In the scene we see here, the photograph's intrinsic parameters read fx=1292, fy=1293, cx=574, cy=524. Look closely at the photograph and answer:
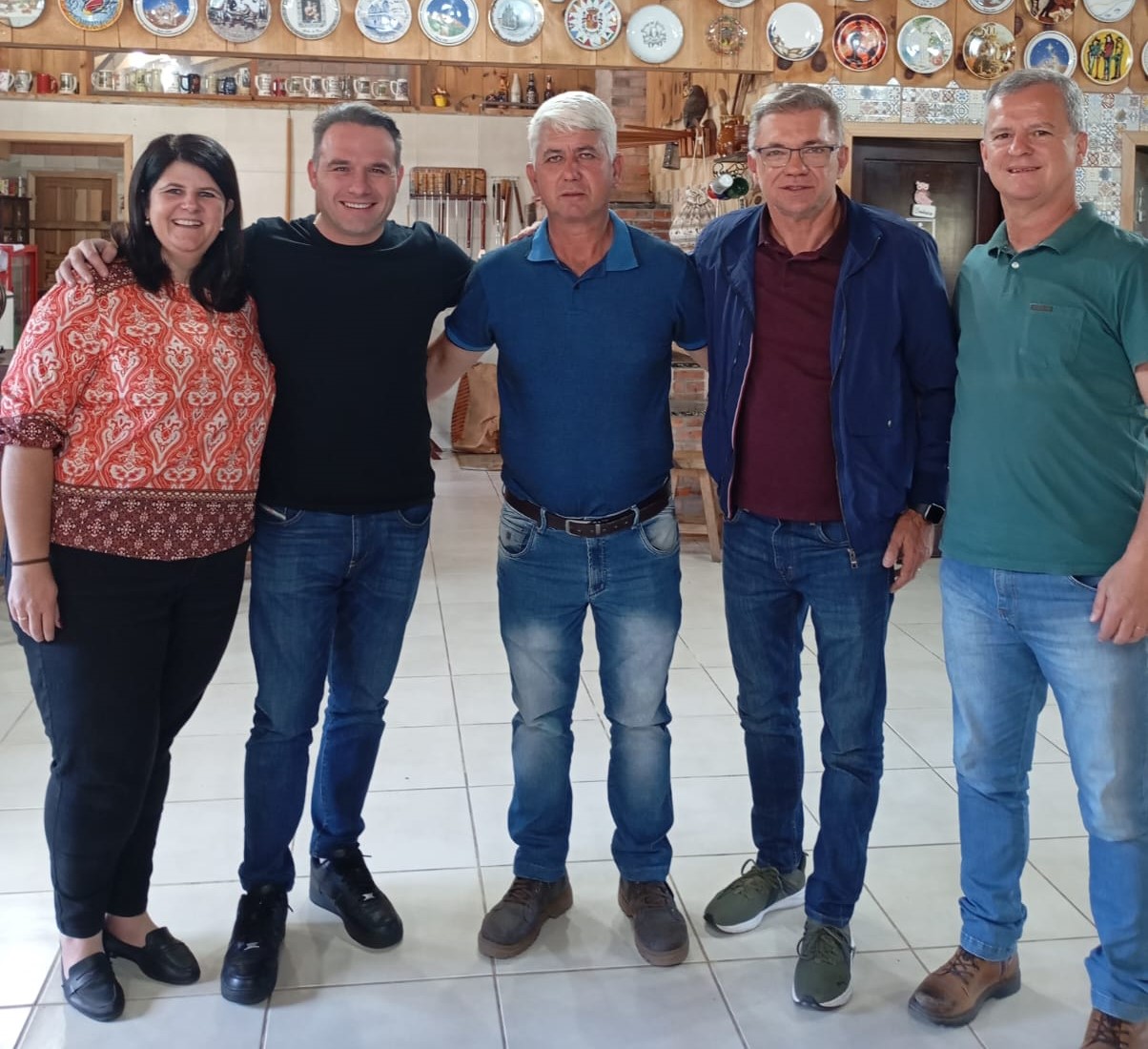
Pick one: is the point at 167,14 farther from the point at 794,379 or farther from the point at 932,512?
the point at 932,512

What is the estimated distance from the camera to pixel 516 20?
5.90 metres

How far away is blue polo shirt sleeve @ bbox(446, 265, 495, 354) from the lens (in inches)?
100

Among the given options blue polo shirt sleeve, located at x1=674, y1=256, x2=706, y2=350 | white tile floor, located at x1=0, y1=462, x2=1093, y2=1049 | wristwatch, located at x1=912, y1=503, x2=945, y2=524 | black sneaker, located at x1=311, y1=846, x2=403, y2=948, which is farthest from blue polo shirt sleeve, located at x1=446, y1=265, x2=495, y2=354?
white tile floor, located at x1=0, y1=462, x2=1093, y2=1049

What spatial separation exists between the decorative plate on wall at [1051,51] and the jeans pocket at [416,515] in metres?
4.81

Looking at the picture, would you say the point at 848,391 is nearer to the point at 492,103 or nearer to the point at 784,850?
the point at 784,850

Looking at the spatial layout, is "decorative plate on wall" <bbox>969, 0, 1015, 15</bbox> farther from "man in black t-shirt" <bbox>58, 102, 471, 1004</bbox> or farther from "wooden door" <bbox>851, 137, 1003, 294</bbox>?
"man in black t-shirt" <bbox>58, 102, 471, 1004</bbox>

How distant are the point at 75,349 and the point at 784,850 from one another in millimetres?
1775

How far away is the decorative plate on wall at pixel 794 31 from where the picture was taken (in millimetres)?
6055

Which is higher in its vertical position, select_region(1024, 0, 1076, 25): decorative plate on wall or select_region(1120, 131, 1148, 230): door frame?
select_region(1024, 0, 1076, 25): decorative plate on wall

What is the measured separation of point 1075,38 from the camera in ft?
20.4

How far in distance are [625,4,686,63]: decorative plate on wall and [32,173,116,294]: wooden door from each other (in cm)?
772

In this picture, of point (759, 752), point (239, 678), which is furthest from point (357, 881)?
point (239, 678)

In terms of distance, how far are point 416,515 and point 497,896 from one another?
3.05 feet

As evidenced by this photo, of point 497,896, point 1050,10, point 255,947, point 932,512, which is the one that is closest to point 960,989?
point 932,512
